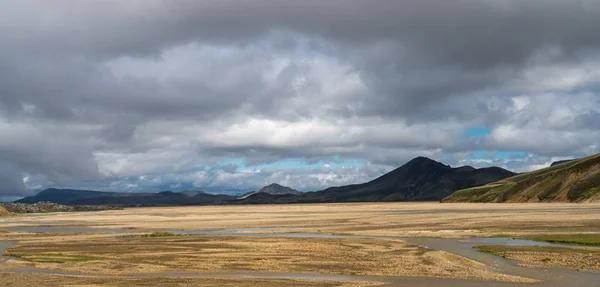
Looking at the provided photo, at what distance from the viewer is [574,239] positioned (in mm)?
54406

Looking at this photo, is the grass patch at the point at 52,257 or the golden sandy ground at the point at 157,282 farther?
the grass patch at the point at 52,257

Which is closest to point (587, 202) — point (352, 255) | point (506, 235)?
point (506, 235)

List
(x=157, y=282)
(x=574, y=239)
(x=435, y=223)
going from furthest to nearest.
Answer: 1. (x=435, y=223)
2. (x=574, y=239)
3. (x=157, y=282)

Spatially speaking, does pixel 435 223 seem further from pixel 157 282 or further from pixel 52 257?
pixel 157 282

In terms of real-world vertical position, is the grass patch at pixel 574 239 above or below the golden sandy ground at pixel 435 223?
below

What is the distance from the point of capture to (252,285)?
33.0 m

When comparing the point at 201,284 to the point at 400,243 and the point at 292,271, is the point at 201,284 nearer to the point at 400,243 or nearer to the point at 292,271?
the point at 292,271

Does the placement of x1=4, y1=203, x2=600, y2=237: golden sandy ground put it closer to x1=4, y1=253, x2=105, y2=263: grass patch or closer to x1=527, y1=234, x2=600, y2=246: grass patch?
x1=527, y1=234, x2=600, y2=246: grass patch

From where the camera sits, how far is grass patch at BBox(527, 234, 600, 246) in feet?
169

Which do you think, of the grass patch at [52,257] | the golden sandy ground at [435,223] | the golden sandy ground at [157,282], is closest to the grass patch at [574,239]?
the golden sandy ground at [435,223]

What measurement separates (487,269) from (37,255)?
141 ft

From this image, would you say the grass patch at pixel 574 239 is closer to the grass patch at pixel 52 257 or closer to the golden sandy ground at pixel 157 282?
the golden sandy ground at pixel 157 282

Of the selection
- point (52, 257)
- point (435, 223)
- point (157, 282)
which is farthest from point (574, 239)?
point (52, 257)

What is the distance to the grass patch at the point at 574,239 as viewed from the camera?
5159 centimetres
